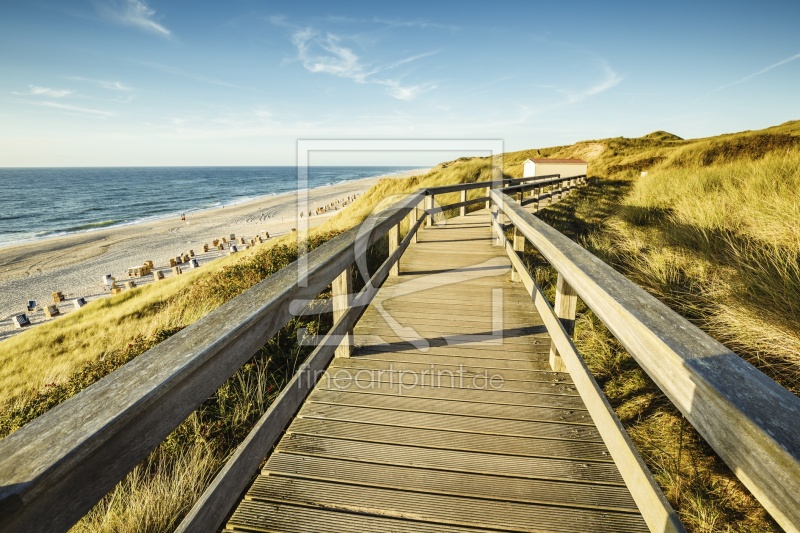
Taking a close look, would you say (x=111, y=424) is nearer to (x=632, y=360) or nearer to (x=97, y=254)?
(x=632, y=360)

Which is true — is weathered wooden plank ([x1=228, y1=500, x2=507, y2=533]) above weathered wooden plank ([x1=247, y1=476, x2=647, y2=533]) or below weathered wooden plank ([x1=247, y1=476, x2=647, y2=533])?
below

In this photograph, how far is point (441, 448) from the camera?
227cm

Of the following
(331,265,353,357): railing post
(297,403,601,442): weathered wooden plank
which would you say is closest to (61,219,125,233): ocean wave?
(331,265,353,357): railing post

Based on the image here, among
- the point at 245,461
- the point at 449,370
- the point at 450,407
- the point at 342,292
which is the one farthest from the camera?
the point at 449,370

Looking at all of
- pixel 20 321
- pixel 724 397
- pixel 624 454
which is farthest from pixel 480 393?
pixel 20 321

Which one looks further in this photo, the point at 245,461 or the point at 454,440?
the point at 454,440

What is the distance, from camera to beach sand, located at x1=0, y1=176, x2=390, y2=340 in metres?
16.1

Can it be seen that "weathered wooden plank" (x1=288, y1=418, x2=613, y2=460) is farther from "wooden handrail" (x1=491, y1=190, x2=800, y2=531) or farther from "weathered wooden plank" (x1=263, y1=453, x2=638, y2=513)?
"wooden handrail" (x1=491, y1=190, x2=800, y2=531)

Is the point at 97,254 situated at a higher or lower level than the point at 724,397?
lower

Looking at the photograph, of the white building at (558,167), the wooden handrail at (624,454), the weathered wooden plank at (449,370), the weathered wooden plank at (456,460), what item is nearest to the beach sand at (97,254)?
the weathered wooden plank at (449,370)

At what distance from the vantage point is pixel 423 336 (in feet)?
12.1

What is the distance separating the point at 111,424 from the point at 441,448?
189 cm

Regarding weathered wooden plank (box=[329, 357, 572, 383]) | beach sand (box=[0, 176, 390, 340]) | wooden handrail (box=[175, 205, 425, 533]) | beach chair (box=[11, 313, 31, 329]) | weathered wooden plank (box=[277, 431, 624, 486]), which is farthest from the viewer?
beach sand (box=[0, 176, 390, 340])

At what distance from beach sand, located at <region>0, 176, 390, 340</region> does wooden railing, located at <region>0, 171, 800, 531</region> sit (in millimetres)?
15761
